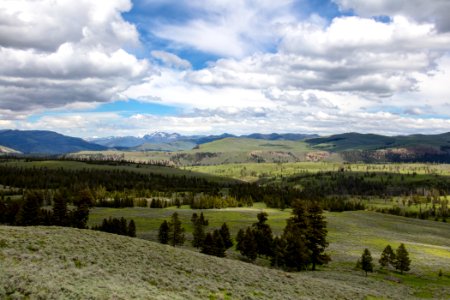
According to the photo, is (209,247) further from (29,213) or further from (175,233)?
(29,213)

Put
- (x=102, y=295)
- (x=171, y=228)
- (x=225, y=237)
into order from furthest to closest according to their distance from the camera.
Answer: (x=171, y=228) < (x=225, y=237) < (x=102, y=295)

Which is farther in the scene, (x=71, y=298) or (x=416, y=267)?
(x=416, y=267)

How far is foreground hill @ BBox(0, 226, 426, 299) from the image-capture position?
28.6 meters

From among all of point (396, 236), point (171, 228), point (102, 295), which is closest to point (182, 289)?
point (102, 295)

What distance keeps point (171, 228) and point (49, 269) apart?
249 feet

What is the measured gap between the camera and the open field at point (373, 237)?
7856cm

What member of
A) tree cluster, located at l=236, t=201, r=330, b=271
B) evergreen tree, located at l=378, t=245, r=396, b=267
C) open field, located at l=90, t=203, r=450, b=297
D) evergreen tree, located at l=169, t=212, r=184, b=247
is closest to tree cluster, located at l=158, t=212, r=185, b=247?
evergreen tree, located at l=169, t=212, r=184, b=247

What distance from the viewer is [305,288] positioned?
4594cm

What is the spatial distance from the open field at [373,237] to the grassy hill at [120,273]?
2834cm

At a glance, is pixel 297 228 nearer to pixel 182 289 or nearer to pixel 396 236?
pixel 182 289

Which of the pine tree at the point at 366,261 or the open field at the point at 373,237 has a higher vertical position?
the pine tree at the point at 366,261

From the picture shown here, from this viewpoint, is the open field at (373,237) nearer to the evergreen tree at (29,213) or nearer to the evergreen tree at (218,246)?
the evergreen tree at (218,246)

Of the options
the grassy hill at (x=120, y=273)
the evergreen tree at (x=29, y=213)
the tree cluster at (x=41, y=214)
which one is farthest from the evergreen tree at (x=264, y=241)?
the evergreen tree at (x=29, y=213)

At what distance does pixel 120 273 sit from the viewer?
36344 mm
